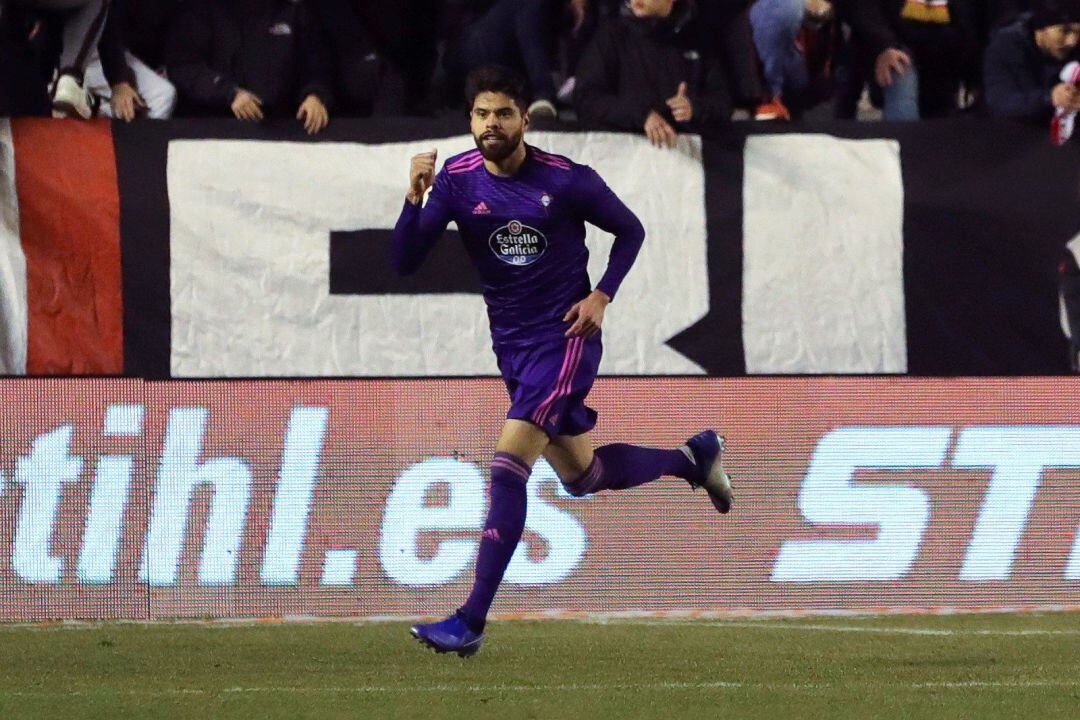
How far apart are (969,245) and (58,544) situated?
4.64m

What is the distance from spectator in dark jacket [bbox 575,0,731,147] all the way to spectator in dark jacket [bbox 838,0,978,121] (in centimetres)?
104

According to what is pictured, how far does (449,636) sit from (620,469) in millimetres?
1300

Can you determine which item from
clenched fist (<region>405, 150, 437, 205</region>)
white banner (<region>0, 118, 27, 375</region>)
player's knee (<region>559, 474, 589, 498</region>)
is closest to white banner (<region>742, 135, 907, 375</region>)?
player's knee (<region>559, 474, 589, 498</region>)

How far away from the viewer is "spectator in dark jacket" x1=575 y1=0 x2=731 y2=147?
9.01 m

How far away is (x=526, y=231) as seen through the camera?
21.4 feet

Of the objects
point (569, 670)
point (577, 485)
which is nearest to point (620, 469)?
point (577, 485)

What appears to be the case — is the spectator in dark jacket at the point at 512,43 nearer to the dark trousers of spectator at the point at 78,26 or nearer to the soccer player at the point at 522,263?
the dark trousers of spectator at the point at 78,26

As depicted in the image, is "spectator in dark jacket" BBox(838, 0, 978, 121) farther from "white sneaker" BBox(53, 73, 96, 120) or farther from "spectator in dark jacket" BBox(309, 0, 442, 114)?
"white sneaker" BBox(53, 73, 96, 120)

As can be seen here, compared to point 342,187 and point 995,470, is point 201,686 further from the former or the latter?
point 995,470

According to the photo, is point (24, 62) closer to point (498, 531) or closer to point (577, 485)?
point (577, 485)

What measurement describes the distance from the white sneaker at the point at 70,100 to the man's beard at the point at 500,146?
3.19 meters

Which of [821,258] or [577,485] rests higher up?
[821,258]

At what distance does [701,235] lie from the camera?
9070 millimetres

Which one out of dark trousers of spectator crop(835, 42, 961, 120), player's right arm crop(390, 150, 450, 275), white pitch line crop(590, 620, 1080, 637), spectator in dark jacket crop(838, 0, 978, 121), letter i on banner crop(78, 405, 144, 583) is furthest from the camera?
dark trousers of spectator crop(835, 42, 961, 120)
